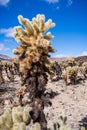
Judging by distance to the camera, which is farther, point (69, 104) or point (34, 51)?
point (69, 104)

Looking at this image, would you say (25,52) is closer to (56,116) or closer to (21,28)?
(21,28)

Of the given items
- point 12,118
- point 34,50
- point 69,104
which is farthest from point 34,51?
point 69,104

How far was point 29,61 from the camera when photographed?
12859mm

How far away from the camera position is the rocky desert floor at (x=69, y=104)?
2127 centimetres

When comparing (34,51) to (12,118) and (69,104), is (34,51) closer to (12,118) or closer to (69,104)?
(12,118)

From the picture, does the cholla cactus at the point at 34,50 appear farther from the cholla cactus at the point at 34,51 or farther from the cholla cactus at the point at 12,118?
the cholla cactus at the point at 12,118

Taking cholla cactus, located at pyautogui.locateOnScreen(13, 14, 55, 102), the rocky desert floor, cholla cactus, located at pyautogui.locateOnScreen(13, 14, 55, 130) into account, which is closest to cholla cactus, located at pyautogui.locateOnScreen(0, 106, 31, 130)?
cholla cactus, located at pyautogui.locateOnScreen(13, 14, 55, 130)

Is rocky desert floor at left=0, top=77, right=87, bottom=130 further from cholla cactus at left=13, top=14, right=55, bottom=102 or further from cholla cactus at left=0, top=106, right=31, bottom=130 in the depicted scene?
cholla cactus at left=0, top=106, right=31, bottom=130

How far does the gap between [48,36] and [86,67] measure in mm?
33479

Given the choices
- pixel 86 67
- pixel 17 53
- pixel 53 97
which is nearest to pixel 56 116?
pixel 53 97

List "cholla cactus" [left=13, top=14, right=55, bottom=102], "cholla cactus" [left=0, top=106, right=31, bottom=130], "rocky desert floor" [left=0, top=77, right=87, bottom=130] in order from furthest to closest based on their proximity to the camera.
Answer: "rocky desert floor" [left=0, top=77, right=87, bottom=130] < "cholla cactus" [left=13, top=14, right=55, bottom=102] < "cholla cactus" [left=0, top=106, right=31, bottom=130]

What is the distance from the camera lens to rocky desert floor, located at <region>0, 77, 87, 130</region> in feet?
69.8

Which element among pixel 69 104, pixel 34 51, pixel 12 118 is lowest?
pixel 69 104

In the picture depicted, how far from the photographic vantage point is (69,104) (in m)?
27.0
